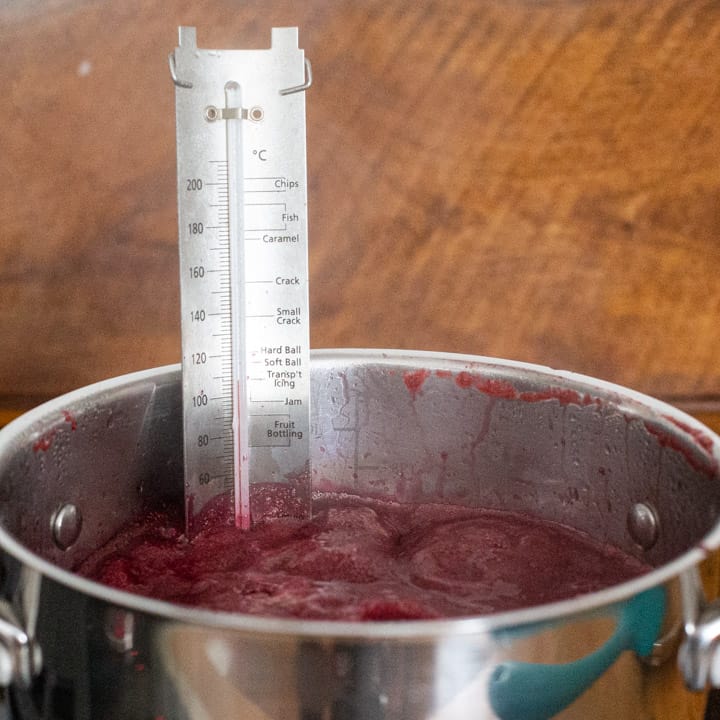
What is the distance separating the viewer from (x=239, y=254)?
3.13 ft

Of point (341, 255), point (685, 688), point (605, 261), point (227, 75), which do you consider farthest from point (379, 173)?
point (685, 688)

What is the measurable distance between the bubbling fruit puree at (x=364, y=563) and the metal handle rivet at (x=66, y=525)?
43mm

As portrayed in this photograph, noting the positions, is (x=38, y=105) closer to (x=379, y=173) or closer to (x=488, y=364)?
(x=379, y=173)

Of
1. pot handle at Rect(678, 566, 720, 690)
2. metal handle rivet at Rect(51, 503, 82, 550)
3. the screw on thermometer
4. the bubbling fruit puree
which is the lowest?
the bubbling fruit puree

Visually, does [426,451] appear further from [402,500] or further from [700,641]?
[700,641]

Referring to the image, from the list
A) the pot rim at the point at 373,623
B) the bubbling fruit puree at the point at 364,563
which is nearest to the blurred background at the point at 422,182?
the bubbling fruit puree at the point at 364,563

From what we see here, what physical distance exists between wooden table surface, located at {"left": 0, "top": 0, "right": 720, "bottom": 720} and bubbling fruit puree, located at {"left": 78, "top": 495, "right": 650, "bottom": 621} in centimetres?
42

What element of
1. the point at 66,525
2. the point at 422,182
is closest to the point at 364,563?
the point at 66,525

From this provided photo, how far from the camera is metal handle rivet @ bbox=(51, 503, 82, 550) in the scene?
3.16 feet

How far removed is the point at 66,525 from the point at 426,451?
438 mm

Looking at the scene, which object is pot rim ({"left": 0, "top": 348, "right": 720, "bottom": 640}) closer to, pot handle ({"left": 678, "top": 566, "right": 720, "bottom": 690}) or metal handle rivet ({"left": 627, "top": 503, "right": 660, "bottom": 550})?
pot handle ({"left": 678, "top": 566, "right": 720, "bottom": 690})

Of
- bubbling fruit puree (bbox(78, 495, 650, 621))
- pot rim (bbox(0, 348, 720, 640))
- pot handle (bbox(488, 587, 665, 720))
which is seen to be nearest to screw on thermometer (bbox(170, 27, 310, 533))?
bubbling fruit puree (bbox(78, 495, 650, 621))

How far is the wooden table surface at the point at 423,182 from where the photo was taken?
1.32 metres

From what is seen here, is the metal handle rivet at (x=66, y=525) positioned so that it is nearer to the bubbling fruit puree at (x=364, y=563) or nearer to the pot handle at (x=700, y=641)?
the bubbling fruit puree at (x=364, y=563)
